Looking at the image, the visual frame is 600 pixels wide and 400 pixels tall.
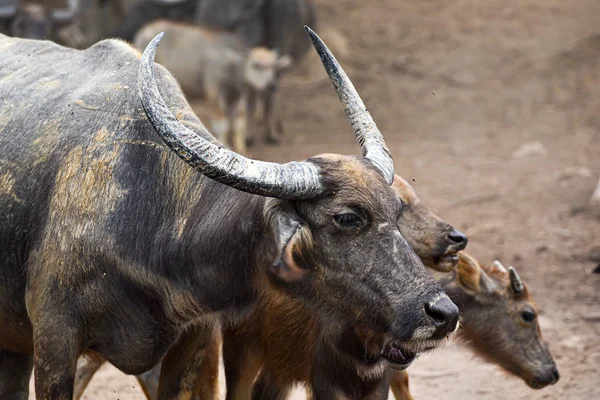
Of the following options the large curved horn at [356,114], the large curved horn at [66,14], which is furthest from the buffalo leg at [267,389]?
the large curved horn at [66,14]

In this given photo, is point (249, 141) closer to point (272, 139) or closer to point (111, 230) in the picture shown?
point (272, 139)

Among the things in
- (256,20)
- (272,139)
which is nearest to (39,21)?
(256,20)

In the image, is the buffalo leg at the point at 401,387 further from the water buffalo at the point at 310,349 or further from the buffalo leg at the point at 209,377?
the buffalo leg at the point at 209,377

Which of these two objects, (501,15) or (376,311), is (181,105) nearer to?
(376,311)

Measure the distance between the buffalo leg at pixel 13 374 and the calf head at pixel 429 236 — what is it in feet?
7.98

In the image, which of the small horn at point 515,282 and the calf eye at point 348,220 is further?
the small horn at point 515,282

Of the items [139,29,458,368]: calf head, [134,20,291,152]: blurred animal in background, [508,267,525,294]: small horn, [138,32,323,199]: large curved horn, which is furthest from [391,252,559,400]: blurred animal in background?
[134,20,291,152]: blurred animal in background

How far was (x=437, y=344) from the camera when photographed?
4.52 m

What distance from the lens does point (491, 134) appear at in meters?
14.6

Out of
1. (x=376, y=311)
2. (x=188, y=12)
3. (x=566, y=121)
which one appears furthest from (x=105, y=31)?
(x=376, y=311)

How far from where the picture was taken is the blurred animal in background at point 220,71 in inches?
588

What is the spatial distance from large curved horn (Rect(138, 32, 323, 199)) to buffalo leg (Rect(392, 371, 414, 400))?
274 centimetres

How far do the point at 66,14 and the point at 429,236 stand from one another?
39.9 ft

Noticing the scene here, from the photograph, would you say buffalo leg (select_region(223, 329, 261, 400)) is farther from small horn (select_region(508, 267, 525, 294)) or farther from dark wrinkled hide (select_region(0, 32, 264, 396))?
small horn (select_region(508, 267, 525, 294))
